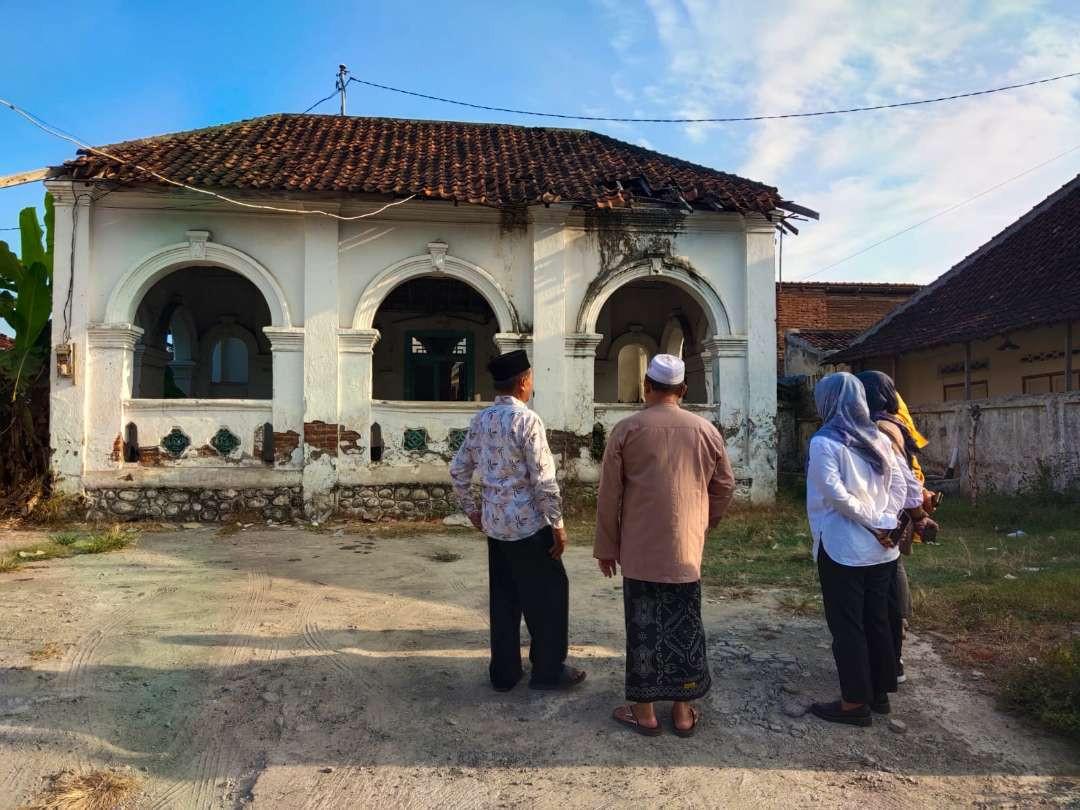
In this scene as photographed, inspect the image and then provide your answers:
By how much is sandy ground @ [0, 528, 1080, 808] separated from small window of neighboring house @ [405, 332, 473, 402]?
837 centimetres

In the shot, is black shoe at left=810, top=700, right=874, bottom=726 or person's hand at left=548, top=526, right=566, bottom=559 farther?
person's hand at left=548, top=526, right=566, bottom=559

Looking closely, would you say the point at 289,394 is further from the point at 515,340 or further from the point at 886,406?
the point at 886,406

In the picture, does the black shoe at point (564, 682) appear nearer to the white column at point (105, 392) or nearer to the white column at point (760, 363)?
the white column at point (760, 363)

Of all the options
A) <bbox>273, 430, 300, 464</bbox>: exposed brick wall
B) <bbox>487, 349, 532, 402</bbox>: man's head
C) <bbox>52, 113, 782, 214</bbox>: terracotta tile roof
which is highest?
<bbox>52, 113, 782, 214</bbox>: terracotta tile roof

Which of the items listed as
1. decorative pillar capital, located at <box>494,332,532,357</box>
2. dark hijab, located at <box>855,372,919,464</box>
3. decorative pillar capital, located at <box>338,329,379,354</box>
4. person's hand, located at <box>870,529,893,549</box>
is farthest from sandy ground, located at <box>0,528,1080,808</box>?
decorative pillar capital, located at <box>494,332,532,357</box>

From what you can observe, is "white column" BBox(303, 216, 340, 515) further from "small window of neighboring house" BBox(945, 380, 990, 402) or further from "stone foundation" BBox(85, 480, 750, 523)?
"small window of neighboring house" BBox(945, 380, 990, 402)

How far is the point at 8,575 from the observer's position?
19.6ft

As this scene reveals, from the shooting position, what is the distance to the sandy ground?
2705 millimetres

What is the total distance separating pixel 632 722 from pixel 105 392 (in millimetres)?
8714

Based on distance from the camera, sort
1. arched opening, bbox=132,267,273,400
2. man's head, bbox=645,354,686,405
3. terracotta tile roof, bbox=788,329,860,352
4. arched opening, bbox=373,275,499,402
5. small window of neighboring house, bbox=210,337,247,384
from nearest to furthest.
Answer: man's head, bbox=645,354,686,405 < arched opening, bbox=132,267,273,400 < arched opening, bbox=373,275,499,402 < small window of neighboring house, bbox=210,337,247,384 < terracotta tile roof, bbox=788,329,860,352

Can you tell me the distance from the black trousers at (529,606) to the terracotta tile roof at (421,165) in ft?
21.7

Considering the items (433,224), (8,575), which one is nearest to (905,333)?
(433,224)

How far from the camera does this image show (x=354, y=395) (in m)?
9.51

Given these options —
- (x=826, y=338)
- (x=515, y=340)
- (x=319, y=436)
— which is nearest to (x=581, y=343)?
(x=515, y=340)
